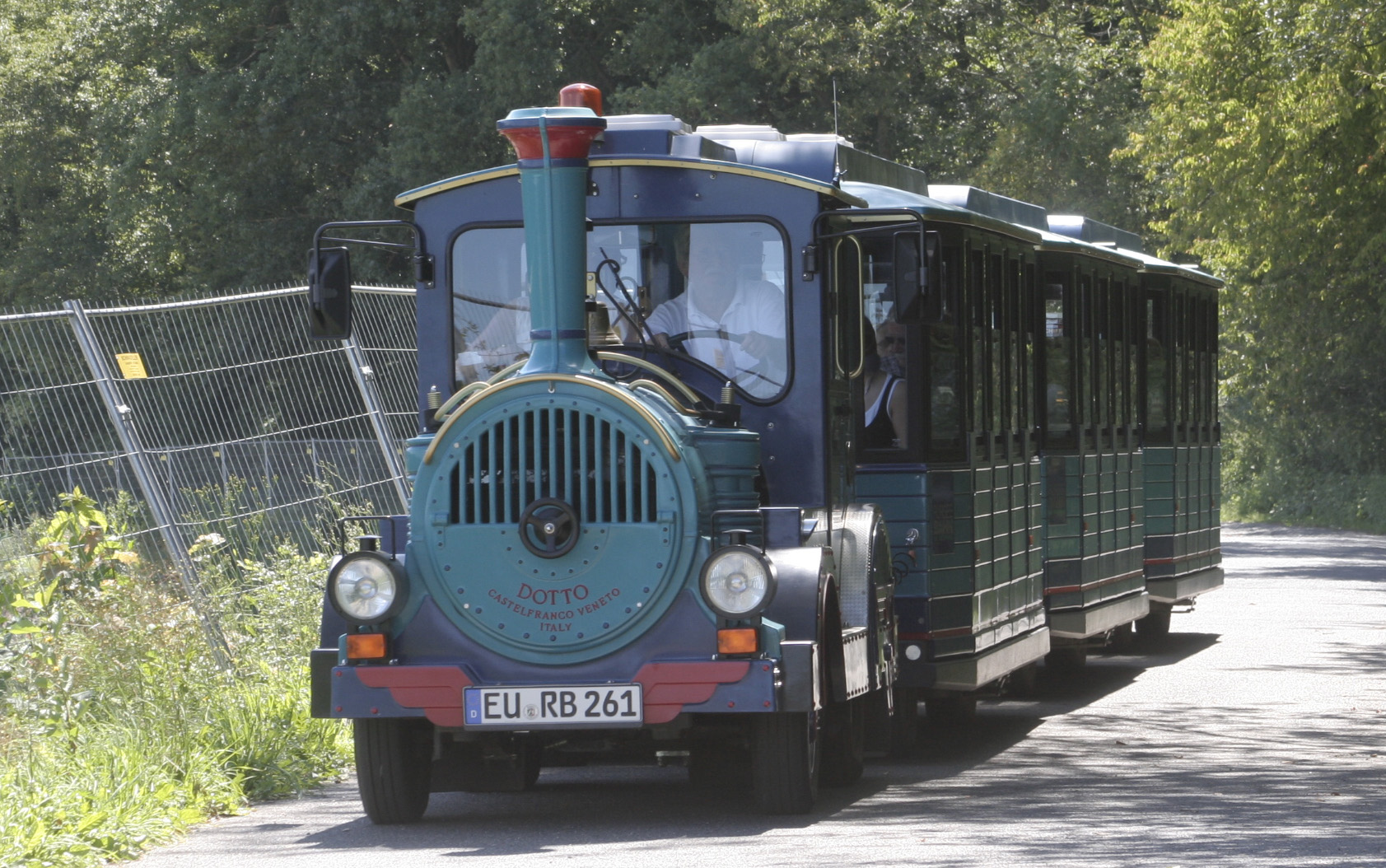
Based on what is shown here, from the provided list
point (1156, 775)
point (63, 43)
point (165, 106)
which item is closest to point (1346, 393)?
point (165, 106)

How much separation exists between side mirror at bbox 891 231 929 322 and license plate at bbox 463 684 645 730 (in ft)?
6.26

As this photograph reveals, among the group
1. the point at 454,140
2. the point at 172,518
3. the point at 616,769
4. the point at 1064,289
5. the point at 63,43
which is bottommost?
the point at 616,769

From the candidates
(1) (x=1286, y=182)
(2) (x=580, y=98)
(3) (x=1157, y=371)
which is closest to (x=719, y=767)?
(2) (x=580, y=98)

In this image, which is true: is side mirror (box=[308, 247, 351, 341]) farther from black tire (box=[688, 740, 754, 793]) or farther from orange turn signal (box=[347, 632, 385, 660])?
black tire (box=[688, 740, 754, 793])

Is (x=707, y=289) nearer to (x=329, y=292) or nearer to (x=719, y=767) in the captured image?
(x=329, y=292)

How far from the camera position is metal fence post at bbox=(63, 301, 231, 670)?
1085 centimetres

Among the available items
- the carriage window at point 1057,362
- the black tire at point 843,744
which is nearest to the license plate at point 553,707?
the black tire at point 843,744

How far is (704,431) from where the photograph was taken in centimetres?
850

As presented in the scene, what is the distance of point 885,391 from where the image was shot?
11.2 meters

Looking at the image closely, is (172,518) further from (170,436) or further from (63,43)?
(63,43)

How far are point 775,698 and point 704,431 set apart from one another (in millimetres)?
1106

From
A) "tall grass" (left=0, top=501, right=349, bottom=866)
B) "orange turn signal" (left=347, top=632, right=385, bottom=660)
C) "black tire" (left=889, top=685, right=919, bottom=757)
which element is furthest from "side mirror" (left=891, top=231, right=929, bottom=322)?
"tall grass" (left=0, top=501, right=349, bottom=866)

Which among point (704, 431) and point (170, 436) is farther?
point (170, 436)

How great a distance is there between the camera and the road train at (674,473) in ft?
26.8
